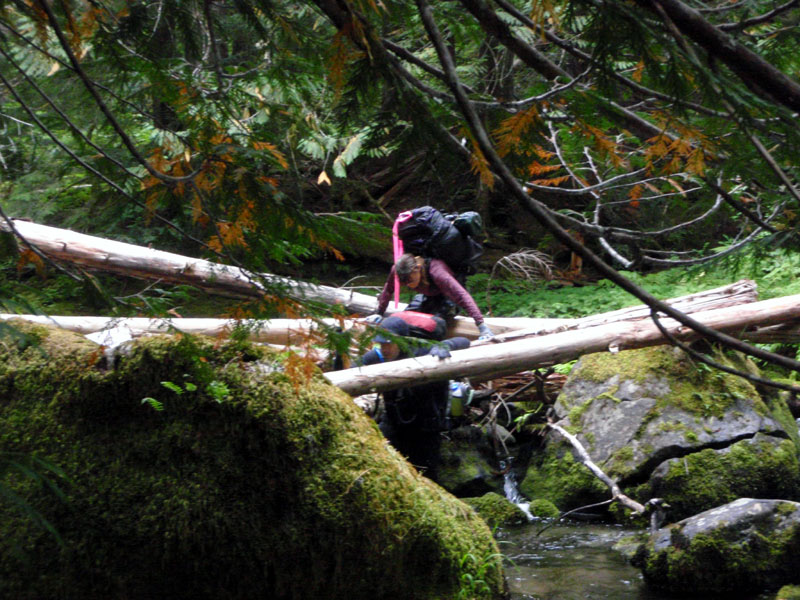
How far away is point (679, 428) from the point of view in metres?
6.96

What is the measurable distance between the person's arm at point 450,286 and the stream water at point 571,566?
89.8 inches

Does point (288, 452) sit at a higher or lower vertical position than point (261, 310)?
lower

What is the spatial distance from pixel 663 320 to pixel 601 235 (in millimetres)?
5161

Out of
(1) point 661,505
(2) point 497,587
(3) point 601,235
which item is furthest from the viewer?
(1) point 661,505

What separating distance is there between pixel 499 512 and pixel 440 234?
9.67ft

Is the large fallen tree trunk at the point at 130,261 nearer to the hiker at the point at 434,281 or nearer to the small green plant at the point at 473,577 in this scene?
the hiker at the point at 434,281

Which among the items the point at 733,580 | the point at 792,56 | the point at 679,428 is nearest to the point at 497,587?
the point at 733,580

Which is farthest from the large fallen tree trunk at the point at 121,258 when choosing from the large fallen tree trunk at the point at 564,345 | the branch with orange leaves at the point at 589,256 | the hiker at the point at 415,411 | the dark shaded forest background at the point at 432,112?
the branch with orange leaves at the point at 589,256

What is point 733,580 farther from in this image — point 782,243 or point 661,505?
point 782,243

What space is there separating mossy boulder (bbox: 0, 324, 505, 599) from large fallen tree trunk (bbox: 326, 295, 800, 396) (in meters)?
2.89

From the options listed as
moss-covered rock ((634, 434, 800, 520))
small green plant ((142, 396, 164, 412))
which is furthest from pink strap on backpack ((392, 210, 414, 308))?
small green plant ((142, 396, 164, 412))

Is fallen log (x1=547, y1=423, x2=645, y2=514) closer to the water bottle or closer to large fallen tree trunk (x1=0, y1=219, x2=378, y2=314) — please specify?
the water bottle

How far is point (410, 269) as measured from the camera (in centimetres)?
739

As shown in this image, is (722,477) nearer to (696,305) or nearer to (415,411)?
(696,305)
